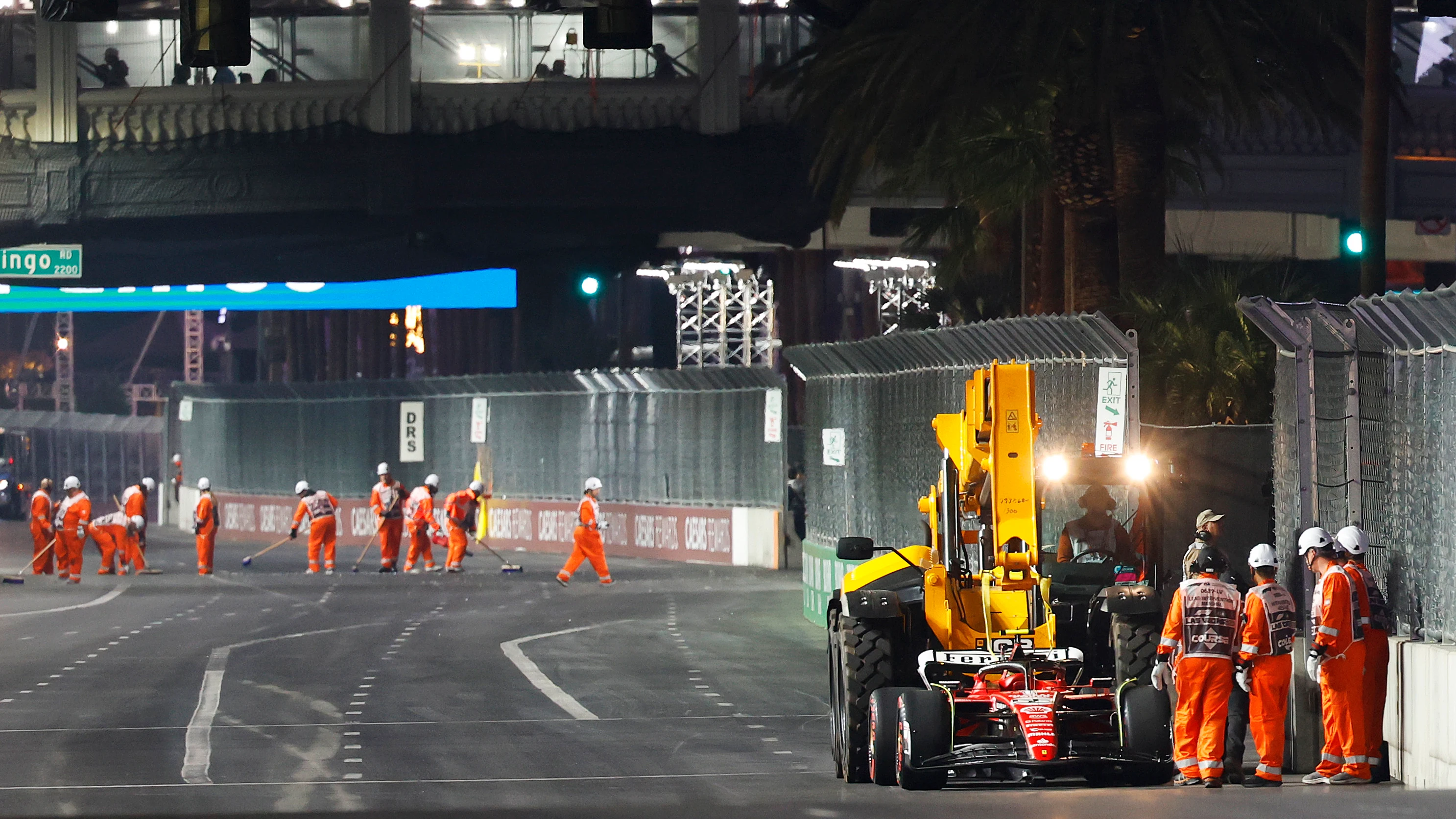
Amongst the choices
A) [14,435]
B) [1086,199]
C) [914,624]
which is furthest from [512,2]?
[14,435]

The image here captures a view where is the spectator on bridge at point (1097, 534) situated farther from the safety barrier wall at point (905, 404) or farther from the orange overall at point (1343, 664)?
the safety barrier wall at point (905, 404)

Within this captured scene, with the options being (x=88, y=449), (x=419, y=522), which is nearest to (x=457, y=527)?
(x=419, y=522)

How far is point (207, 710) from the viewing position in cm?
1770

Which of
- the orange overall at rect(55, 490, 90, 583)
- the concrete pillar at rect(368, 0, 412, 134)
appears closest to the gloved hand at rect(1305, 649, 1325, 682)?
the orange overall at rect(55, 490, 90, 583)

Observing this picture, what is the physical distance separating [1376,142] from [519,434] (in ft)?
85.1

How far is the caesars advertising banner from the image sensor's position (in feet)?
122

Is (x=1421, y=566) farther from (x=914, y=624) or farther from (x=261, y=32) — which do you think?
(x=261, y=32)

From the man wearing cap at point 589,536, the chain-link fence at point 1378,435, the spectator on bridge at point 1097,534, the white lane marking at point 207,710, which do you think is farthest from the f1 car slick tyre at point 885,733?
the man wearing cap at point 589,536

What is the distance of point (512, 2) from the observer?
122 feet

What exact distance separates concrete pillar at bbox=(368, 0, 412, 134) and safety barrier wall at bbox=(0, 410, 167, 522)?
3306 cm

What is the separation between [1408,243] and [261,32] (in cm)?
2139

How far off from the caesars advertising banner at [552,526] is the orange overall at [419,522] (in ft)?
9.16

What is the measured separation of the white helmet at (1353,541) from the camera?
12.8 m

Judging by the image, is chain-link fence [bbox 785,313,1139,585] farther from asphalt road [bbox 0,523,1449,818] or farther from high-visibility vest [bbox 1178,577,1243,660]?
high-visibility vest [bbox 1178,577,1243,660]
